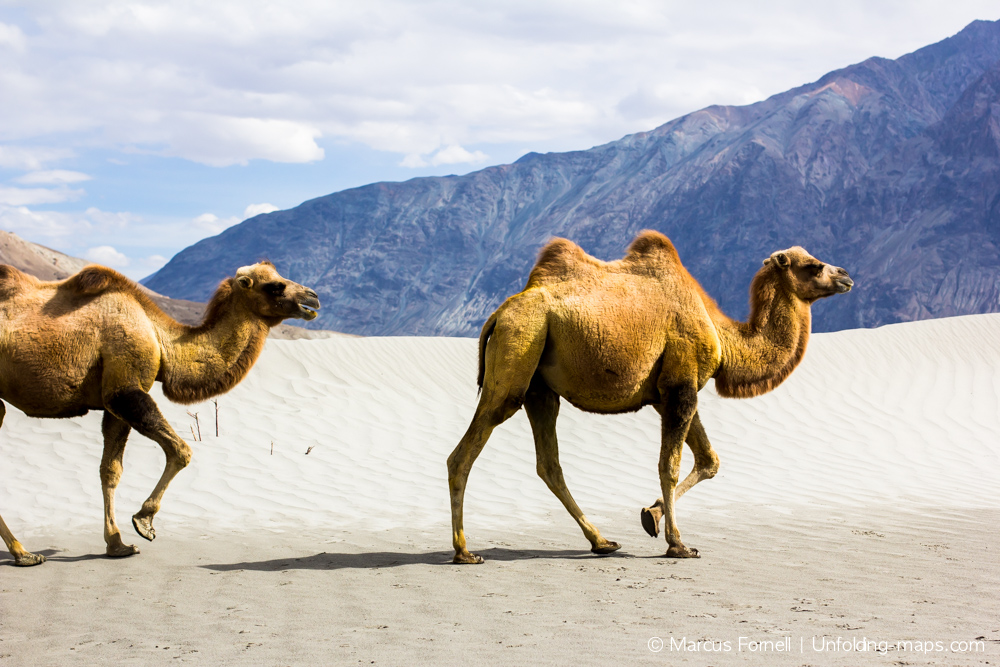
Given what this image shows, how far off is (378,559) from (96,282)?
9.62 ft

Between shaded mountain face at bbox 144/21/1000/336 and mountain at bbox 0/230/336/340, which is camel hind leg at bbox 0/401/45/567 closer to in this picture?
mountain at bbox 0/230/336/340

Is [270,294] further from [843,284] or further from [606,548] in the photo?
[843,284]

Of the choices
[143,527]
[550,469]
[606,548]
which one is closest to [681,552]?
[606,548]

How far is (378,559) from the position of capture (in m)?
6.54

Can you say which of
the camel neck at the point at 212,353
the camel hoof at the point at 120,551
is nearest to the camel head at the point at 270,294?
the camel neck at the point at 212,353

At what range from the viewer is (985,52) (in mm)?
173750

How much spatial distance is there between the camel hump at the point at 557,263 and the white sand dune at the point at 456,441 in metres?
2.61

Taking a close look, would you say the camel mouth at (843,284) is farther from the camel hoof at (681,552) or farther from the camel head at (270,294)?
the camel head at (270,294)

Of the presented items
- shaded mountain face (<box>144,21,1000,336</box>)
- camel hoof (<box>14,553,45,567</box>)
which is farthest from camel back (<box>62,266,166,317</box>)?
shaded mountain face (<box>144,21,1000,336</box>)

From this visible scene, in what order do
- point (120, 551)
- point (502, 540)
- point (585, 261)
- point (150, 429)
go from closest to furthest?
1. point (150, 429)
2. point (120, 551)
3. point (585, 261)
4. point (502, 540)

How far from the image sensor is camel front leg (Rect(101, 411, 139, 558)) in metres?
6.65

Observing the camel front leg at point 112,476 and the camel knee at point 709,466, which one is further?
the camel knee at point 709,466

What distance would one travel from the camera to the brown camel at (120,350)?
648 cm

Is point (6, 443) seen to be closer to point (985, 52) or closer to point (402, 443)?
point (402, 443)
